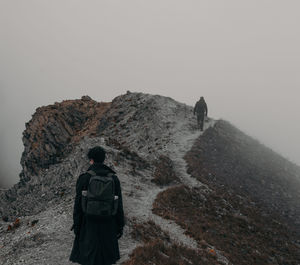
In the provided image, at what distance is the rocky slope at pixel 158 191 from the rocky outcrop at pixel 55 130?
204 millimetres

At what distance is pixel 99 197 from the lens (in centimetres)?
715

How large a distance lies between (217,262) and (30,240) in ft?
33.8

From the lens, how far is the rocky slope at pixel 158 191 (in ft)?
48.0

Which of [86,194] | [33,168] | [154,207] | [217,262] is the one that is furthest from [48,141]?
[86,194]

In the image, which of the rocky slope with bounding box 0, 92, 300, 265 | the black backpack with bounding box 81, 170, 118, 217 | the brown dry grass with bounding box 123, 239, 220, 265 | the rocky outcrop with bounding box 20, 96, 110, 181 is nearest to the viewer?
the black backpack with bounding box 81, 170, 118, 217

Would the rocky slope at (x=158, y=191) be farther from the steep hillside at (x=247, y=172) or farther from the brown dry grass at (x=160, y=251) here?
the steep hillside at (x=247, y=172)

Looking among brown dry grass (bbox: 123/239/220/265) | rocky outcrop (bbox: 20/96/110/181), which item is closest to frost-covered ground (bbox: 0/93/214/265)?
brown dry grass (bbox: 123/239/220/265)

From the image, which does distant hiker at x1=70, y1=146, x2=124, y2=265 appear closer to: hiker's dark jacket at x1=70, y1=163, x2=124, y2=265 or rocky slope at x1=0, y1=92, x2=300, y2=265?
hiker's dark jacket at x1=70, y1=163, x2=124, y2=265

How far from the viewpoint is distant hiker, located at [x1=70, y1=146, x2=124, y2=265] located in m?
7.17

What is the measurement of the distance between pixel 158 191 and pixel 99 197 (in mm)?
17509

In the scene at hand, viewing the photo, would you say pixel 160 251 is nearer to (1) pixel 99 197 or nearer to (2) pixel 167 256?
(2) pixel 167 256

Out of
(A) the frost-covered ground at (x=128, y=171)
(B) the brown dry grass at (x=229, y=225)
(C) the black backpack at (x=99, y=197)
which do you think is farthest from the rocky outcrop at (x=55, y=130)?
(C) the black backpack at (x=99, y=197)

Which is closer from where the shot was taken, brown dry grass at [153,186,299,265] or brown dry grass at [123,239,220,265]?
brown dry grass at [123,239,220,265]

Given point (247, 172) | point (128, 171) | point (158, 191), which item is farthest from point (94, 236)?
point (247, 172)
